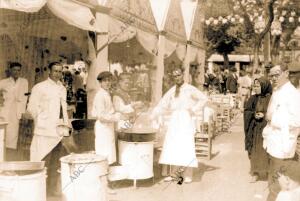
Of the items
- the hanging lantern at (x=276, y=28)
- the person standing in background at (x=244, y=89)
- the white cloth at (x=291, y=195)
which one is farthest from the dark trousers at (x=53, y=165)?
the person standing in background at (x=244, y=89)

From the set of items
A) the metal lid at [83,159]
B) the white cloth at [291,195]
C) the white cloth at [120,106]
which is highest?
the white cloth at [120,106]

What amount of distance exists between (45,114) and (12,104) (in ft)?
7.33

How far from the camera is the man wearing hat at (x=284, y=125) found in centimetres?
525

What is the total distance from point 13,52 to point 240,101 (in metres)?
11.4

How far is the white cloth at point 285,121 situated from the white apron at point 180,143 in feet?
5.94

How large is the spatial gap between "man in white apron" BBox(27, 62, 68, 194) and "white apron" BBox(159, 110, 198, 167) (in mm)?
1967

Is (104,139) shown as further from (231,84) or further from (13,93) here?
(231,84)

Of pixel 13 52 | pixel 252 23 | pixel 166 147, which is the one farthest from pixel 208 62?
pixel 166 147

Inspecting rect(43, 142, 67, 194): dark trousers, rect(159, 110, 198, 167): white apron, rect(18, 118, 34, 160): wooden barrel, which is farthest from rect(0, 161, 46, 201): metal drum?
rect(18, 118, 34, 160): wooden barrel

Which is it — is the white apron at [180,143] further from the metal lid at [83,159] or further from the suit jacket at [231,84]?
the suit jacket at [231,84]

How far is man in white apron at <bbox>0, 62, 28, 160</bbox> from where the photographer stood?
24.7ft

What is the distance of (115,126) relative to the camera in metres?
7.05

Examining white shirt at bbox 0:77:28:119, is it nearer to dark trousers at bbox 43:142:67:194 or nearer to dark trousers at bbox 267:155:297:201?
dark trousers at bbox 43:142:67:194

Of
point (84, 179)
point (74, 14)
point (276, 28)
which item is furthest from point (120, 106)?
point (276, 28)
